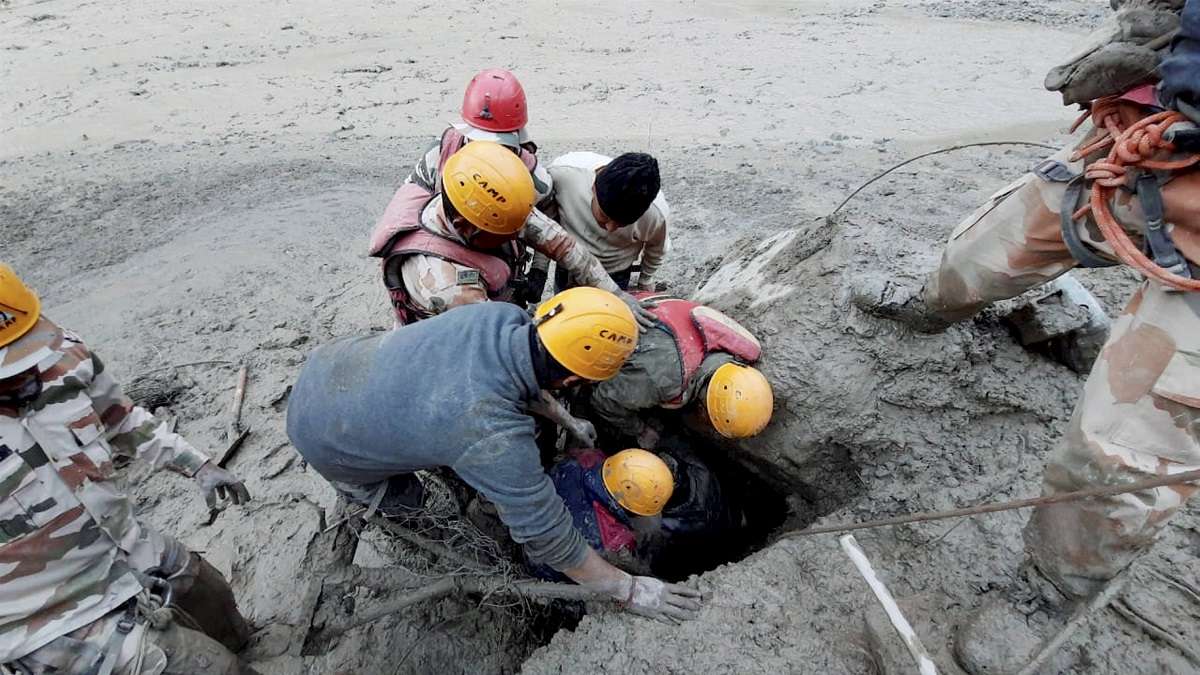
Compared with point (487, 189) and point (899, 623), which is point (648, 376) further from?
point (899, 623)

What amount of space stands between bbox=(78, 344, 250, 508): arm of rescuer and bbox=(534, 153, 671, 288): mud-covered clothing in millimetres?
1734

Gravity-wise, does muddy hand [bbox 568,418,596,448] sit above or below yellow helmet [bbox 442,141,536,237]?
below

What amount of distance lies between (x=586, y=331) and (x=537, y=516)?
576 mm

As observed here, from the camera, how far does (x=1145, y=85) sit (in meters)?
1.70

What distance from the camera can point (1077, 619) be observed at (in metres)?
1.75

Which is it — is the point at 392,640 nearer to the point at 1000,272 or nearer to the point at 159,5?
the point at 1000,272

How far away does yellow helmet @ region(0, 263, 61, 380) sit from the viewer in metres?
1.70

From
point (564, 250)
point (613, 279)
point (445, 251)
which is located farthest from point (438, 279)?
point (613, 279)

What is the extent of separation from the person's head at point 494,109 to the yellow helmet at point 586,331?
5.44 ft

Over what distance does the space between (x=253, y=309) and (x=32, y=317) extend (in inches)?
116

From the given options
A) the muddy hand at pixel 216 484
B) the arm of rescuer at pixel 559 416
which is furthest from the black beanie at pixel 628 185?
the muddy hand at pixel 216 484

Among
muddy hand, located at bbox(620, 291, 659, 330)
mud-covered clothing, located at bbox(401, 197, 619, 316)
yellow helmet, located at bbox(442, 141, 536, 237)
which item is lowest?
muddy hand, located at bbox(620, 291, 659, 330)

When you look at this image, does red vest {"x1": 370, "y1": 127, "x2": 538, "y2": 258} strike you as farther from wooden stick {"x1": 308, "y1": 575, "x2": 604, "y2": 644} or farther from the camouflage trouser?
the camouflage trouser

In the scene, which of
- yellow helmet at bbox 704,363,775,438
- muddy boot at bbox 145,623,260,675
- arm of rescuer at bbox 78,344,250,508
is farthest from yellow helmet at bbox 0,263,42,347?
yellow helmet at bbox 704,363,775,438
